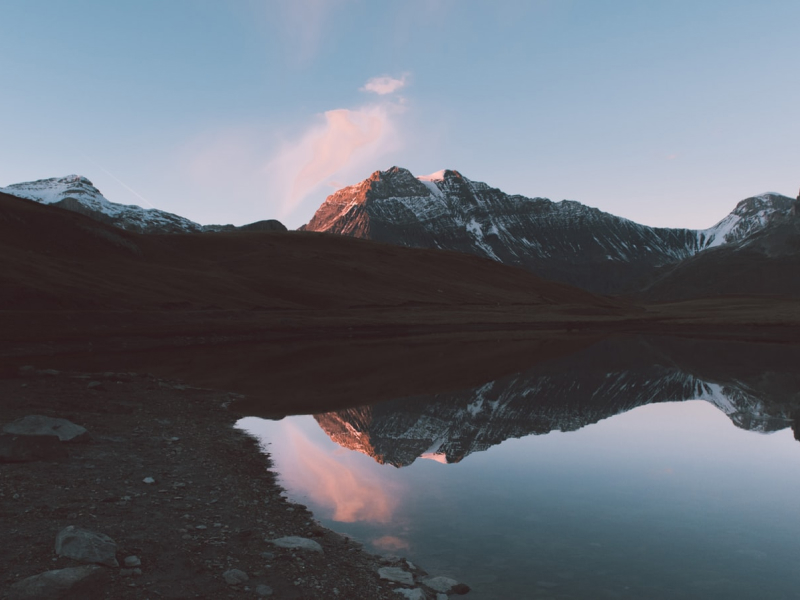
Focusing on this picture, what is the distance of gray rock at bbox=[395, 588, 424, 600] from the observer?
11.8 m

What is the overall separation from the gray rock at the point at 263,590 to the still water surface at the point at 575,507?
405 cm

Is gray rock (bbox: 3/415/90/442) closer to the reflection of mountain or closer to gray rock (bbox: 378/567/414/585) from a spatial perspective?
the reflection of mountain

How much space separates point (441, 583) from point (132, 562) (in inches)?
271

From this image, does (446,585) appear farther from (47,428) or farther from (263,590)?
(47,428)

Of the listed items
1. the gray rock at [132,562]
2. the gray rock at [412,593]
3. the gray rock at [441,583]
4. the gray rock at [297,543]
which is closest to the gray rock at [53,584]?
the gray rock at [132,562]

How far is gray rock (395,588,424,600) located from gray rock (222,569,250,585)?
3351 mm

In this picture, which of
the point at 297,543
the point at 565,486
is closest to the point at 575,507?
the point at 565,486

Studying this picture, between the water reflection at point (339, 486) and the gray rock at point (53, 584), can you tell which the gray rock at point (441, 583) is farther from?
the gray rock at point (53, 584)

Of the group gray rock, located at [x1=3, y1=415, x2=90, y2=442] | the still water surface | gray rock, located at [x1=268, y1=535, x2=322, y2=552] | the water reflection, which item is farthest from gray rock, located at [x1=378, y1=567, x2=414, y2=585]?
gray rock, located at [x1=3, y1=415, x2=90, y2=442]

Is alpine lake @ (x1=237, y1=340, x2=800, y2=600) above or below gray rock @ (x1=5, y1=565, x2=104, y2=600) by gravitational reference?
above

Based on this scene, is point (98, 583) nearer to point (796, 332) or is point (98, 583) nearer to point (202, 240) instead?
point (796, 332)

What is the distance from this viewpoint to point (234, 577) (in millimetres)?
11828

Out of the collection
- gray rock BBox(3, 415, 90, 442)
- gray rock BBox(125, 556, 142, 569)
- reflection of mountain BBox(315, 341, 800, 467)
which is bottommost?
gray rock BBox(125, 556, 142, 569)

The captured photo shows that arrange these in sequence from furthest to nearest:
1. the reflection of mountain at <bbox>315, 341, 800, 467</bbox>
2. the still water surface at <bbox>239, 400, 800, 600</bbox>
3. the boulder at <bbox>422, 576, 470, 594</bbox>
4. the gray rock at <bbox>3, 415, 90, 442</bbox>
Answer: the reflection of mountain at <bbox>315, 341, 800, 467</bbox>, the gray rock at <bbox>3, 415, 90, 442</bbox>, the still water surface at <bbox>239, 400, 800, 600</bbox>, the boulder at <bbox>422, 576, 470, 594</bbox>
